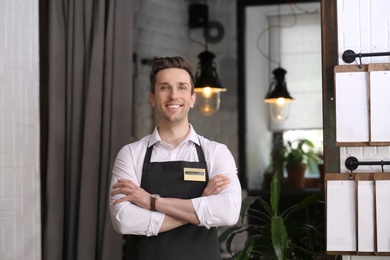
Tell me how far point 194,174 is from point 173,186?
8 cm

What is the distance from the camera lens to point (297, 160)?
19.5 ft

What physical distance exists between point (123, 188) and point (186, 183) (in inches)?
8.3

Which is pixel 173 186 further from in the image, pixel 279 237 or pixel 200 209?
pixel 279 237

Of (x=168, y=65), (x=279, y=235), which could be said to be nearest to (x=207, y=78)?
(x=279, y=235)

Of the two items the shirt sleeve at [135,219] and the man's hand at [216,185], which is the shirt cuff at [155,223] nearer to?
the shirt sleeve at [135,219]

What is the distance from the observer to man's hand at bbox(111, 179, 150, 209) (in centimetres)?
245

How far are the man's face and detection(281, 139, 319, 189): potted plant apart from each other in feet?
11.3

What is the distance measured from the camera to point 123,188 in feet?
8.14

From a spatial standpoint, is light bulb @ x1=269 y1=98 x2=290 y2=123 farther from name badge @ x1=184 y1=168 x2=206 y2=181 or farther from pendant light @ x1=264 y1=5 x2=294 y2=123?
name badge @ x1=184 y1=168 x2=206 y2=181

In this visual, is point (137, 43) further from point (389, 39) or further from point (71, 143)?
point (389, 39)

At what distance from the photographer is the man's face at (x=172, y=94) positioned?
8.23ft

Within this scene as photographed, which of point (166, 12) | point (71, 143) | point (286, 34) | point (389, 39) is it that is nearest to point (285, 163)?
point (286, 34)

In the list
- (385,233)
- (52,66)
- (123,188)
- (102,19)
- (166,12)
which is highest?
(166,12)

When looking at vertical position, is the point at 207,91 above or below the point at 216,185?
above
